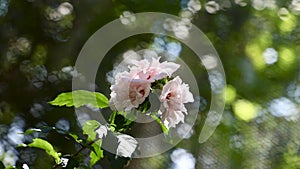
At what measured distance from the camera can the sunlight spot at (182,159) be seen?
1.13m

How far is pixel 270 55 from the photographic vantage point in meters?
1.23

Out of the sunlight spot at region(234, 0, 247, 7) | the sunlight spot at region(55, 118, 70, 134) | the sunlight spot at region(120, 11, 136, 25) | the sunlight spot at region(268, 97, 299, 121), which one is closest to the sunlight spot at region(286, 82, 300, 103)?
the sunlight spot at region(268, 97, 299, 121)

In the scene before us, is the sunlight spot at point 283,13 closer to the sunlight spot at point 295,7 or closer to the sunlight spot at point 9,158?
the sunlight spot at point 295,7

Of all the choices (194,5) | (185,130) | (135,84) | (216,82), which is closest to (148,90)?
(135,84)

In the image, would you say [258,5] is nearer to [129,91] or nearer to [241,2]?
[241,2]

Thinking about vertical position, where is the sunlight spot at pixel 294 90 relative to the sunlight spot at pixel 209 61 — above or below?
below

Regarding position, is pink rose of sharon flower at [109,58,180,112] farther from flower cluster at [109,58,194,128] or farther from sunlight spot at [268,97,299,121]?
sunlight spot at [268,97,299,121]

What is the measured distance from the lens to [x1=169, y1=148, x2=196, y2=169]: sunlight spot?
1.13m

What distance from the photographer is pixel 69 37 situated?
1237 mm

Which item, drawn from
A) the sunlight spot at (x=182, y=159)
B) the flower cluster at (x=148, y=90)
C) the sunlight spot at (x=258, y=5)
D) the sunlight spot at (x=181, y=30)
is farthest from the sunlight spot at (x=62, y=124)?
the sunlight spot at (x=258, y=5)

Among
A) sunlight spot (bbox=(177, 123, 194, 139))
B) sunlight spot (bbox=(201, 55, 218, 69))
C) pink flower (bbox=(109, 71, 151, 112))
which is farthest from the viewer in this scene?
sunlight spot (bbox=(201, 55, 218, 69))

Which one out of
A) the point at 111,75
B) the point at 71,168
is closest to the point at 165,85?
the point at 71,168

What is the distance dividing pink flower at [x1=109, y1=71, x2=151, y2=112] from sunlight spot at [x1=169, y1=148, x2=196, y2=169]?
19.9 inches

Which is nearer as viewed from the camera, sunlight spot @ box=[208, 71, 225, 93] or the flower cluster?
the flower cluster
